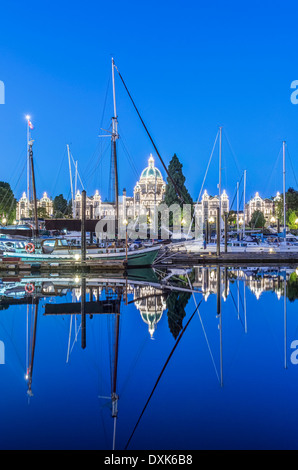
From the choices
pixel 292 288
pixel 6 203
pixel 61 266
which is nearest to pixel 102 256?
pixel 61 266

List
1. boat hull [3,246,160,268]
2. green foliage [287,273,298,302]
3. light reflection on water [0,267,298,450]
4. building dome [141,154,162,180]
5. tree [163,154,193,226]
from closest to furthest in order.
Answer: light reflection on water [0,267,298,450] < green foliage [287,273,298,302] < boat hull [3,246,160,268] < tree [163,154,193,226] < building dome [141,154,162,180]

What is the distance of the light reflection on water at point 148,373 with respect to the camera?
7.11 metres

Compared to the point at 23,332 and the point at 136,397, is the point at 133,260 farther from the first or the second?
the point at 136,397

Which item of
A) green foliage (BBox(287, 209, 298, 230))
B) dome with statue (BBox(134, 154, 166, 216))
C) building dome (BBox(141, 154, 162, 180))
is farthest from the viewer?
building dome (BBox(141, 154, 162, 180))

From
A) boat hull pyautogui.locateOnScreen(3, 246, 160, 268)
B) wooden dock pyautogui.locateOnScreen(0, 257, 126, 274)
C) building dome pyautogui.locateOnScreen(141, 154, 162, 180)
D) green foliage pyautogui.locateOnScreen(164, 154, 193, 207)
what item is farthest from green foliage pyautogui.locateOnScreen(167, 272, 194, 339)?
building dome pyautogui.locateOnScreen(141, 154, 162, 180)

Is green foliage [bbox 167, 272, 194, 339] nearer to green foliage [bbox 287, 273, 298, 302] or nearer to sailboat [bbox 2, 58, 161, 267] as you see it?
green foliage [bbox 287, 273, 298, 302]

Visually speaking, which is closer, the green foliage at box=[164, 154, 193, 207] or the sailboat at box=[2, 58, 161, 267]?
the sailboat at box=[2, 58, 161, 267]

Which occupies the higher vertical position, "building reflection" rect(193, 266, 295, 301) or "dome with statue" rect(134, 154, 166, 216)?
"dome with statue" rect(134, 154, 166, 216)

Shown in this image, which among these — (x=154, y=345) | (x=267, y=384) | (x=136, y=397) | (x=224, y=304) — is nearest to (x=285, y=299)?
(x=224, y=304)

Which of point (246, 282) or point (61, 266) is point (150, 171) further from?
point (246, 282)

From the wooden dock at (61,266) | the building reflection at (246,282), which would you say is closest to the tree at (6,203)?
the wooden dock at (61,266)

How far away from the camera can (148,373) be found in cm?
1023

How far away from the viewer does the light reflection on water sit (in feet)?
23.3

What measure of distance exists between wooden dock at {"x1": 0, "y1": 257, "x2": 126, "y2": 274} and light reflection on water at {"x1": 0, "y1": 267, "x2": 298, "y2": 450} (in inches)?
551
